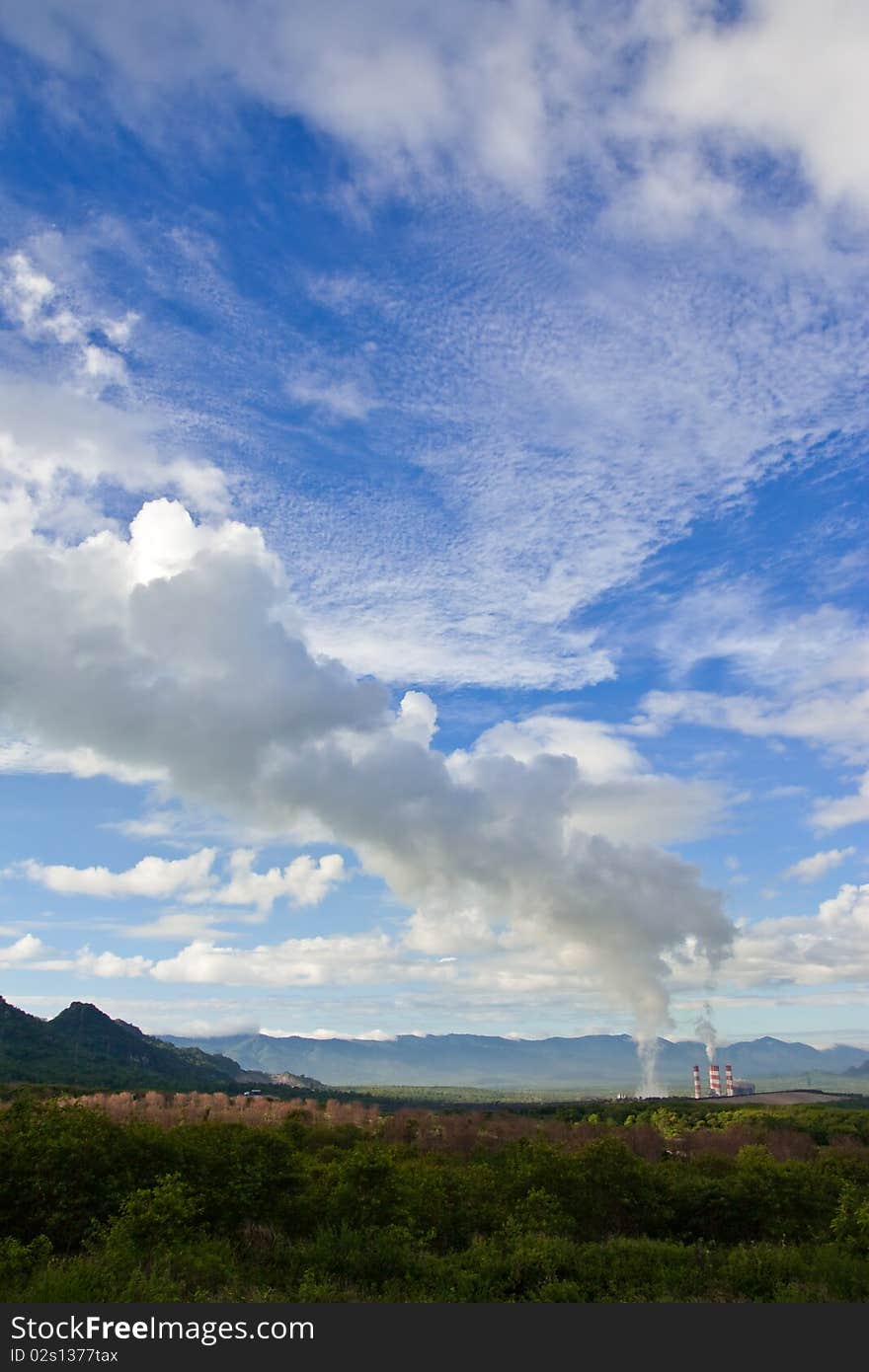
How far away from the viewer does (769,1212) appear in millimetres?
37125

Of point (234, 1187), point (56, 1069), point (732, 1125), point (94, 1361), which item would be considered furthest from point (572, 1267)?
point (56, 1069)

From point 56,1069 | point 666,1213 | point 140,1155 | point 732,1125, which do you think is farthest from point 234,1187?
point 56,1069

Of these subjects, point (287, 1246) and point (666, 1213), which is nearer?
point (287, 1246)

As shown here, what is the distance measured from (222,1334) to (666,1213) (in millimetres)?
25887

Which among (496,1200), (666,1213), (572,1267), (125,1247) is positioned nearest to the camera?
(125,1247)

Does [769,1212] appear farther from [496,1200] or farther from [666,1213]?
[496,1200]

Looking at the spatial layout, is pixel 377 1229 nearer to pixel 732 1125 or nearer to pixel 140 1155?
pixel 140 1155

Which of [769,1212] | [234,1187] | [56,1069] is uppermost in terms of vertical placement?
[234,1187]

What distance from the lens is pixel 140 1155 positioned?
30844 millimetres

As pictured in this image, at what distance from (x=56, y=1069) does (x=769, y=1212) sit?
192 m

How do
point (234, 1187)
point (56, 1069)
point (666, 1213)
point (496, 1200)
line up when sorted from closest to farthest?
point (234, 1187)
point (496, 1200)
point (666, 1213)
point (56, 1069)

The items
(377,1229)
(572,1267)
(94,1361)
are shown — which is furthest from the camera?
(377,1229)

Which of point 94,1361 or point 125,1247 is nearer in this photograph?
point 94,1361

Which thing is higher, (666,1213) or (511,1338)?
(511,1338)
